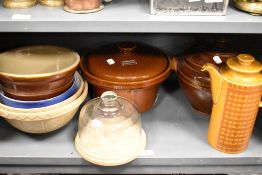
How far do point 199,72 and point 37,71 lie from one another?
0.57 meters

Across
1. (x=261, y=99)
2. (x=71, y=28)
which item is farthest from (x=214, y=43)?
(x=71, y=28)

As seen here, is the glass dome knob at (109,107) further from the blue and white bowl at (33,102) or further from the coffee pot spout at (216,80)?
the coffee pot spout at (216,80)

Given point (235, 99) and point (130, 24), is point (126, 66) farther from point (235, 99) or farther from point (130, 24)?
point (235, 99)

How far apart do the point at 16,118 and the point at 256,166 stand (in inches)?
30.8

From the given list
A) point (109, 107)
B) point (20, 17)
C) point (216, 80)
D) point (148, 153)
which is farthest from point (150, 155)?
point (20, 17)

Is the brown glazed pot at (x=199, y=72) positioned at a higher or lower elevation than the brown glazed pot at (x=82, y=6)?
lower

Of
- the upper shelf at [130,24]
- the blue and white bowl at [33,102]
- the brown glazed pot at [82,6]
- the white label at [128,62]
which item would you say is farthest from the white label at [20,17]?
the white label at [128,62]

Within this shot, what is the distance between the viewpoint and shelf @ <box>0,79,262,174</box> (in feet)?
3.40

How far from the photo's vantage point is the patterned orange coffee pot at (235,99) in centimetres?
94

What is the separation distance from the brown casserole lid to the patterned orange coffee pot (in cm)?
22

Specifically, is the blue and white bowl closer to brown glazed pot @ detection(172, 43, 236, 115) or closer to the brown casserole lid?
the brown casserole lid

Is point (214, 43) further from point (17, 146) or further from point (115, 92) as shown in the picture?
point (17, 146)

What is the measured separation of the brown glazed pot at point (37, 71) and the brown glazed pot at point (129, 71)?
0.26 ft

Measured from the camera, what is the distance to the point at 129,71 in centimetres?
113
